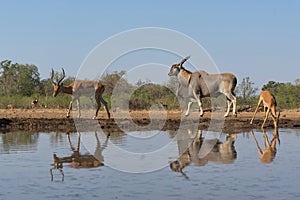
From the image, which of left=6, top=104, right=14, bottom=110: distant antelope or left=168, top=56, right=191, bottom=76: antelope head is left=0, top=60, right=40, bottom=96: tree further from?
left=168, top=56, right=191, bottom=76: antelope head

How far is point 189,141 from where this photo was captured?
45.8 feet

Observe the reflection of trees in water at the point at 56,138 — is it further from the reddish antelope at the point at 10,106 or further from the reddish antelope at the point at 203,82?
the reddish antelope at the point at 10,106

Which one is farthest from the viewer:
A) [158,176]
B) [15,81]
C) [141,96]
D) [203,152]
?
[15,81]

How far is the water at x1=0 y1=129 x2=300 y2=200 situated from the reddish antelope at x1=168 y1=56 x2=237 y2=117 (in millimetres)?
8039

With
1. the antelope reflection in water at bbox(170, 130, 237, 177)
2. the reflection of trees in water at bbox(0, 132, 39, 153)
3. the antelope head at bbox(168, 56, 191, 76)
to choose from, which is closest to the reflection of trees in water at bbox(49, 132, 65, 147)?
the reflection of trees in water at bbox(0, 132, 39, 153)

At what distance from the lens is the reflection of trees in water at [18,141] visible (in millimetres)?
12291

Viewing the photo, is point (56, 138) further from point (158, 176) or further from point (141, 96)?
point (141, 96)

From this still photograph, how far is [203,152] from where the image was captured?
38.0 feet

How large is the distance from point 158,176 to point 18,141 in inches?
257

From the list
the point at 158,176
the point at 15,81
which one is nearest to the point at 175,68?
the point at 158,176

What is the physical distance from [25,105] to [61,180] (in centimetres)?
2593

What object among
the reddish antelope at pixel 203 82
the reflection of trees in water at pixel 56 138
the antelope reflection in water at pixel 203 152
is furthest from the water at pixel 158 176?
the reddish antelope at pixel 203 82

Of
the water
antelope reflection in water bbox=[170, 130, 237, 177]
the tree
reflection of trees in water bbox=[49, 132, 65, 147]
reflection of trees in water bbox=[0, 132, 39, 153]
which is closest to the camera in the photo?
the water

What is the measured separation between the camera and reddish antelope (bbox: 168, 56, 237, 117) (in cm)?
2109
